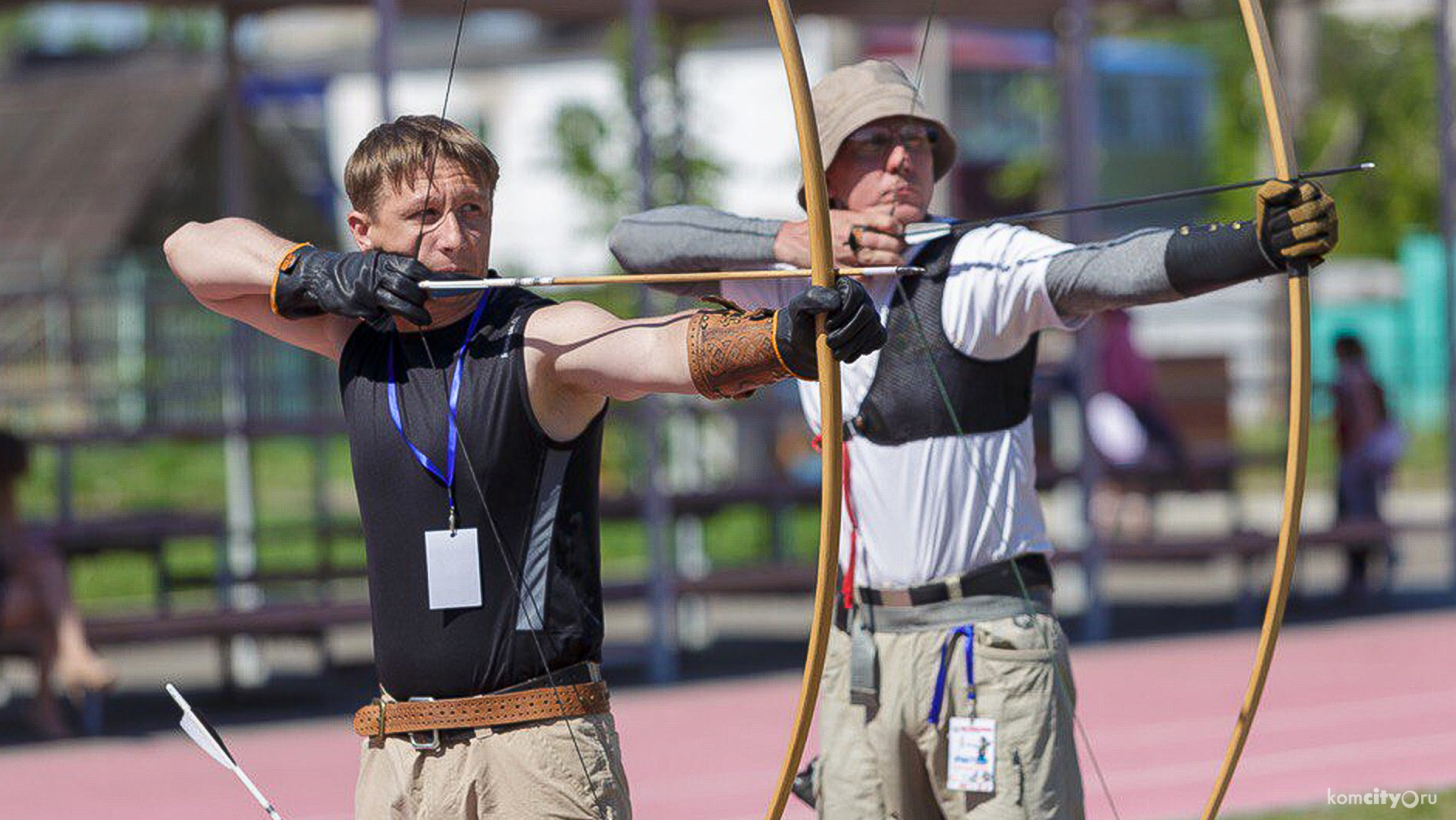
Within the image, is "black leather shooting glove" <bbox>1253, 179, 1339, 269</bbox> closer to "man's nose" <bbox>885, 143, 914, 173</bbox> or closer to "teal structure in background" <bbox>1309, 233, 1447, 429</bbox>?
"man's nose" <bbox>885, 143, 914, 173</bbox>

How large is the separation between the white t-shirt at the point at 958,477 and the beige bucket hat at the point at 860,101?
0.86 feet

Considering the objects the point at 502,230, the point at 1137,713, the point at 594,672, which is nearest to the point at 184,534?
the point at 1137,713

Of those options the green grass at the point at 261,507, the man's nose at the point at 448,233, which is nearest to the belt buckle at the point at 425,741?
the man's nose at the point at 448,233

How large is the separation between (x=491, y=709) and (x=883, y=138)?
1369 mm

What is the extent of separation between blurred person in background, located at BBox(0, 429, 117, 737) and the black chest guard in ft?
18.1

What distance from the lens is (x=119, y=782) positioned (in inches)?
323

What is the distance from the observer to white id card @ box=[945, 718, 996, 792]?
3.96 metres

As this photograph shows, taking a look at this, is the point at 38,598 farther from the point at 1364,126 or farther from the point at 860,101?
the point at 1364,126

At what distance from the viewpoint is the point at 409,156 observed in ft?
11.4

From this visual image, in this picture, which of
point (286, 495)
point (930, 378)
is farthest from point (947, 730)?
point (286, 495)

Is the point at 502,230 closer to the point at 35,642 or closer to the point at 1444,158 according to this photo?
the point at 1444,158

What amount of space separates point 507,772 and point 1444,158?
9579 mm

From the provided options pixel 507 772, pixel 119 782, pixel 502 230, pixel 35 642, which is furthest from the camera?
pixel 502 230

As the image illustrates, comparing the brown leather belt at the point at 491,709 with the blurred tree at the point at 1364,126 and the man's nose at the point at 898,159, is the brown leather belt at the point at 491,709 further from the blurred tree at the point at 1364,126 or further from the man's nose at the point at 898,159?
the blurred tree at the point at 1364,126
